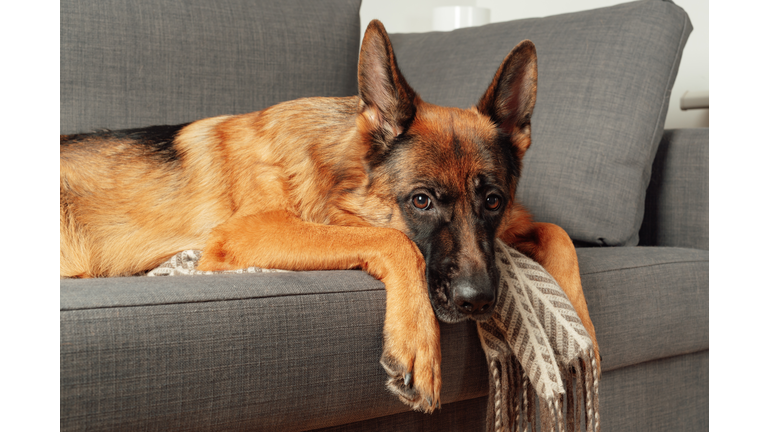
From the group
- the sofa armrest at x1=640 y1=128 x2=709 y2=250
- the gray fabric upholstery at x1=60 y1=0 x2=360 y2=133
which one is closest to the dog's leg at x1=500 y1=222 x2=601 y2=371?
the sofa armrest at x1=640 y1=128 x2=709 y2=250

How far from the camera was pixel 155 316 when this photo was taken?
922 millimetres

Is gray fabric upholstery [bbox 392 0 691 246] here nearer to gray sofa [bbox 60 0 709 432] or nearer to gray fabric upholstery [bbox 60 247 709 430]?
gray sofa [bbox 60 0 709 432]

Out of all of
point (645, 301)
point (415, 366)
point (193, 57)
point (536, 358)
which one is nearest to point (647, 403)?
point (645, 301)

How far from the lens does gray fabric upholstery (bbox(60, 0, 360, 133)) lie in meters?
2.01

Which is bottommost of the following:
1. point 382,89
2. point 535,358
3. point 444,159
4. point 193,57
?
point 535,358

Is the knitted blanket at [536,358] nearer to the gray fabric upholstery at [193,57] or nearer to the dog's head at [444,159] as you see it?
the dog's head at [444,159]

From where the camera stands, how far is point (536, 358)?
116 centimetres

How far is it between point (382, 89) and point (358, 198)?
29cm

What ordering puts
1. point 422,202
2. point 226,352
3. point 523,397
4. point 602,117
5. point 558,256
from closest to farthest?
point 226,352, point 523,397, point 422,202, point 558,256, point 602,117

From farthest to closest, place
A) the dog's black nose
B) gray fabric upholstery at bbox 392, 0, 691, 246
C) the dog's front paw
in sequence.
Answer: gray fabric upholstery at bbox 392, 0, 691, 246, the dog's black nose, the dog's front paw

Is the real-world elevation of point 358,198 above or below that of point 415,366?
above

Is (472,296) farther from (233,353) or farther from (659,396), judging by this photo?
(659,396)

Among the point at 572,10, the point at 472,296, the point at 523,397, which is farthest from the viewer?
the point at 572,10

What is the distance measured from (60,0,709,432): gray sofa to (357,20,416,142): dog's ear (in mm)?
465
